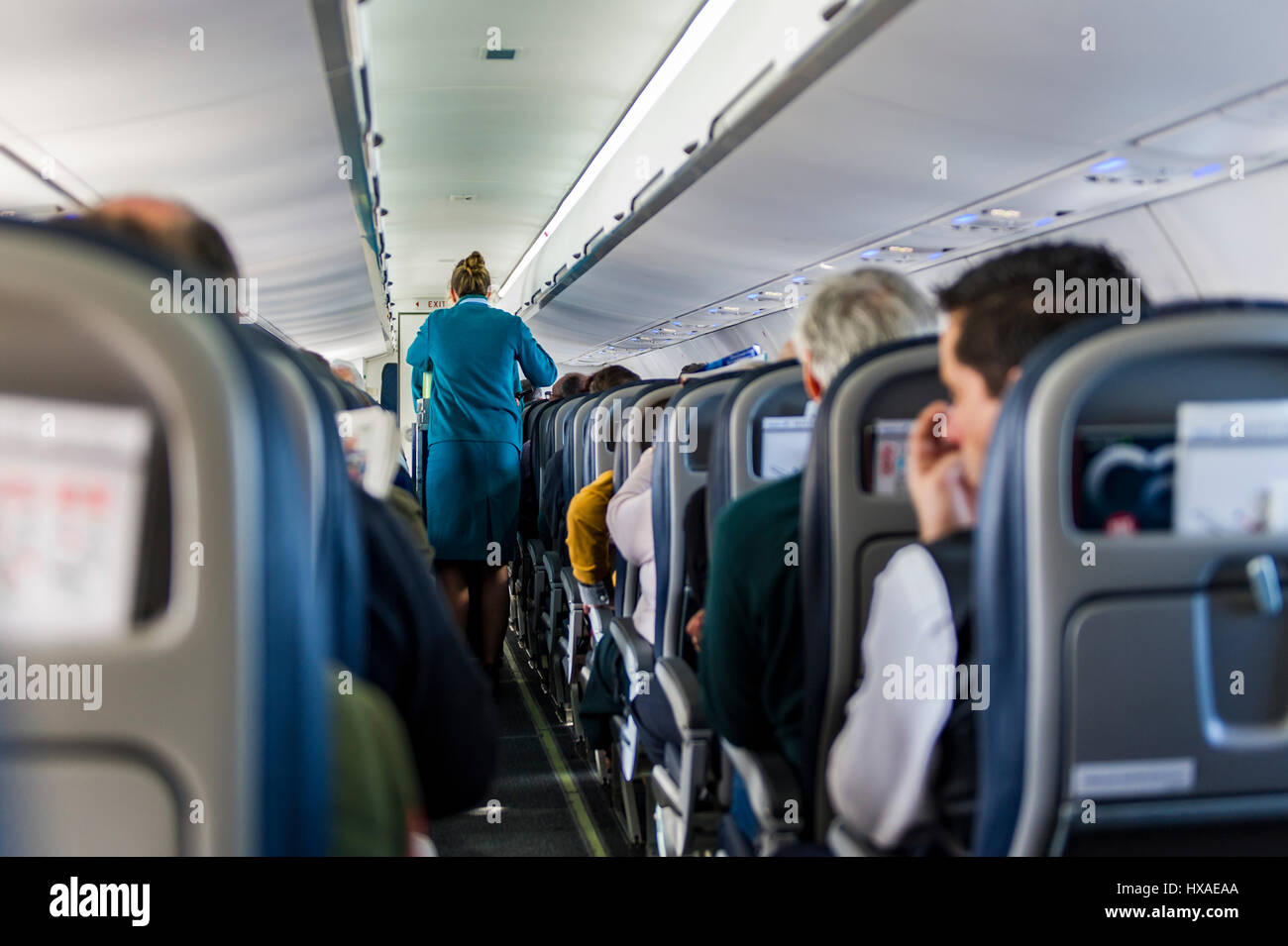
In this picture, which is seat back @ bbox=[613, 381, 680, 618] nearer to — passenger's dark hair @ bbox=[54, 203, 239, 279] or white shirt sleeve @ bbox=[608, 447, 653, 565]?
white shirt sleeve @ bbox=[608, 447, 653, 565]

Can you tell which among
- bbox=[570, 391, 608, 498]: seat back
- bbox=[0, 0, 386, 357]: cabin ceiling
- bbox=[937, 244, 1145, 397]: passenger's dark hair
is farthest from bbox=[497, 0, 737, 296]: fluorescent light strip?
bbox=[937, 244, 1145, 397]: passenger's dark hair

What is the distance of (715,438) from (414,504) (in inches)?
27.8

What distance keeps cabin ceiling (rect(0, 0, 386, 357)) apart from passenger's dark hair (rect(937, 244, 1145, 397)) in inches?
82.5

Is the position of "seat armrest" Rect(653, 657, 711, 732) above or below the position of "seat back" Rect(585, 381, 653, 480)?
below

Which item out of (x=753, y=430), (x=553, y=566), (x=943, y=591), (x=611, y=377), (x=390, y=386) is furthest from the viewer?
(x=390, y=386)

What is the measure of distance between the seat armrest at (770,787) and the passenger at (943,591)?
38 centimetres

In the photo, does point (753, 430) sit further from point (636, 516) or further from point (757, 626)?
point (636, 516)

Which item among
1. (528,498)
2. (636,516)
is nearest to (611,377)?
(528,498)

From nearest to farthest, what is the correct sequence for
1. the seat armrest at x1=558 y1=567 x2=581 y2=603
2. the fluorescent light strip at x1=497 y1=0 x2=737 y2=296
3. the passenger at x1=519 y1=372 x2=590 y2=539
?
the seat armrest at x1=558 y1=567 x2=581 y2=603 < the fluorescent light strip at x1=497 y1=0 x2=737 y2=296 < the passenger at x1=519 y1=372 x2=590 y2=539

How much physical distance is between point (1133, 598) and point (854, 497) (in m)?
0.58

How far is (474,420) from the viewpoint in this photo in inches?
200

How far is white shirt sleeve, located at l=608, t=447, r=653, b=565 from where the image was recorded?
3.32 m
